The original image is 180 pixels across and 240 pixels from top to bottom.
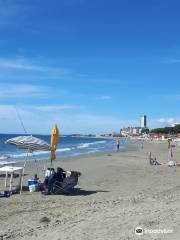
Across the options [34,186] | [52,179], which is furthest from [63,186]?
[34,186]

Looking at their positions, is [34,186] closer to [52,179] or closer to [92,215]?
[52,179]

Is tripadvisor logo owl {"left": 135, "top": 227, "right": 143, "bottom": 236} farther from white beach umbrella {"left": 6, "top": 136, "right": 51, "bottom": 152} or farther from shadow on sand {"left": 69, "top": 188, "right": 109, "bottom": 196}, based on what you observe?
white beach umbrella {"left": 6, "top": 136, "right": 51, "bottom": 152}

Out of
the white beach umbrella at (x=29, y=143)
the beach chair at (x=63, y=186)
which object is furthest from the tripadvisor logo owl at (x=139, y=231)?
the white beach umbrella at (x=29, y=143)

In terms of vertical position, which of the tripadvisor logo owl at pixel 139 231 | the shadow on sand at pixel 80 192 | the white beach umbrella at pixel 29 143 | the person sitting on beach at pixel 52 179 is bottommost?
the shadow on sand at pixel 80 192

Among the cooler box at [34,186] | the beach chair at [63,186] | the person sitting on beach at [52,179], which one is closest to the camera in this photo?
the person sitting on beach at [52,179]

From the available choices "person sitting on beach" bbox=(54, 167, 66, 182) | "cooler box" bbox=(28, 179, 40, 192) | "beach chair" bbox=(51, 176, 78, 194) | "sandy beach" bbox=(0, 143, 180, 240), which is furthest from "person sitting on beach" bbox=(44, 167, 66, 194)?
"cooler box" bbox=(28, 179, 40, 192)

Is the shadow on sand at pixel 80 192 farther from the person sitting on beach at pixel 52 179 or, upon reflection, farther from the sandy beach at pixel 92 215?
the person sitting on beach at pixel 52 179

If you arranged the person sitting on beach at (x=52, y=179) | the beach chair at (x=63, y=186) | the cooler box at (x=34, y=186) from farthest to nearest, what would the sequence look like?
1. the cooler box at (x=34, y=186)
2. the beach chair at (x=63, y=186)
3. the person sitting on beach at (x=52, y=179)

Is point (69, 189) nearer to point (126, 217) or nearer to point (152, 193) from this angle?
point (152, 193)

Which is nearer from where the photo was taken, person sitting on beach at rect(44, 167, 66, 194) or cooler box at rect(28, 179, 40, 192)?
person sitting on beach at rect(44, 167, 66, 194)

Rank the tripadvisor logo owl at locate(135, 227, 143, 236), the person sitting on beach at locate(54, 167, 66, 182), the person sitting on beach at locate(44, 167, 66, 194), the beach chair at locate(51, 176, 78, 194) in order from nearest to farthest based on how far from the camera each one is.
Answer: the tripadvisor logo owl at locate(135, 227, 143, 236) → the person sitting on beach at locate(44, 167, 66, 194) → the beach chair at locate(51, 176, 78, 194) → the person sitting on beach at locate(54, 167, 66, 182)

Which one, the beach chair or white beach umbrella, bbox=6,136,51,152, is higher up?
white beach umbrella, bbox=6,136,51,152

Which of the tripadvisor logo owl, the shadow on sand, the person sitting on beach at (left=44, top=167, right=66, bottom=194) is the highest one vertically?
the person sitting on beach at (left=44, top=167, right=66, bottom=194)

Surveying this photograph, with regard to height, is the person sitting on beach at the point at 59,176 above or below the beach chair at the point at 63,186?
above
